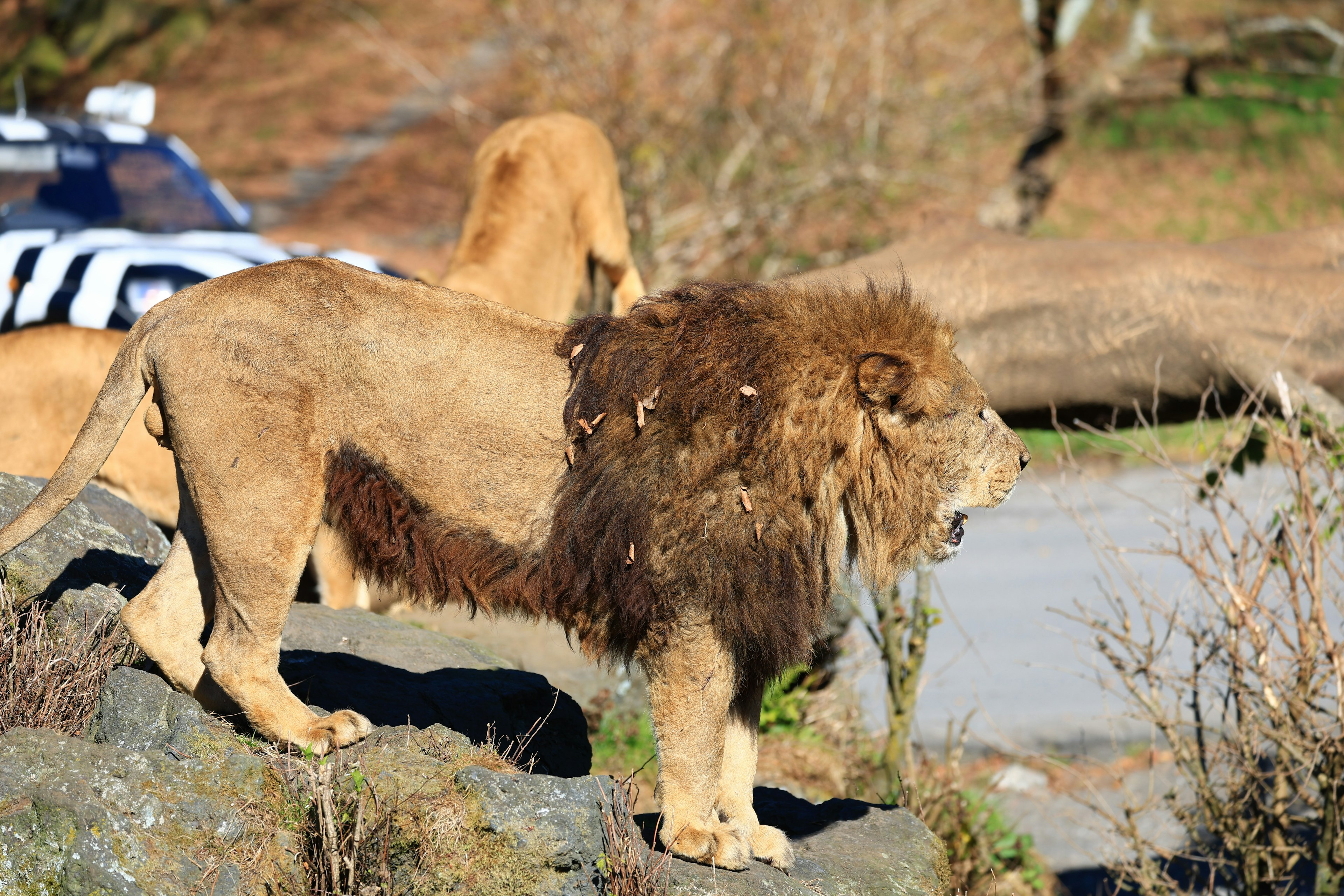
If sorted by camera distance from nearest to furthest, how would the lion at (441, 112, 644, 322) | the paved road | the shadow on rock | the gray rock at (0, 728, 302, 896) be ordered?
the gray rock at (0, 728, 302, 896) < the shadow on rock < the lion at (441, 112, 644, 322) < the paved road

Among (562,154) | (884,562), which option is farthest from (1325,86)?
(884,562)

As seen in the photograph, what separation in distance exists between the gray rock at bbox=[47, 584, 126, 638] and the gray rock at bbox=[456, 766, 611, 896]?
5.34 feet

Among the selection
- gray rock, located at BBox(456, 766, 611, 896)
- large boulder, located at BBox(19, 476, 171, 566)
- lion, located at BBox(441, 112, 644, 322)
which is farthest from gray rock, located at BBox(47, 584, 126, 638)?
lion, located at BBox(441, 112, 644, 322)

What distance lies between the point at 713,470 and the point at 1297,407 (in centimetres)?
321

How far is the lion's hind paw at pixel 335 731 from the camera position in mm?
3961

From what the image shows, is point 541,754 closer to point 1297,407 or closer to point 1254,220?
point 1297,407

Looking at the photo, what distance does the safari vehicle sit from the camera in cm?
Result: 780

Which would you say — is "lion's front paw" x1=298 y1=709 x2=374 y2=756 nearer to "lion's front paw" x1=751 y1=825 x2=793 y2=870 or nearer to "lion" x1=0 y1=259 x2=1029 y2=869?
"lion" x1=0 y1=259 x2=1029 y2=869

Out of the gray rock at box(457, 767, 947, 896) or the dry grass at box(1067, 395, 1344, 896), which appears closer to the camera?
the gray rock at box(457, 767, 947, 896)

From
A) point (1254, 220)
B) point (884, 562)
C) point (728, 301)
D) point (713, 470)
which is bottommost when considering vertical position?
point (1254, 220)

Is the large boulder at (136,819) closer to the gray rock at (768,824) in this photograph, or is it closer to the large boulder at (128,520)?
the gray rock at (768,824)

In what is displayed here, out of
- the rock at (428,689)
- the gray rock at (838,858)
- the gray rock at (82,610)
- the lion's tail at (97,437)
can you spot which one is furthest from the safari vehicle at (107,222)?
the gray rock at (838,858)

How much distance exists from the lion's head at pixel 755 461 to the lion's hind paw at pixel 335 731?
70 centimetres

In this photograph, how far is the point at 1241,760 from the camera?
5.53 m
